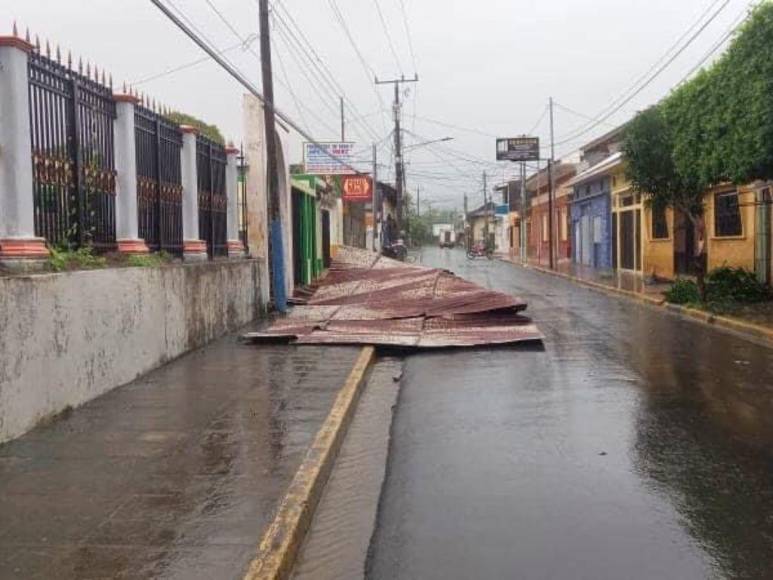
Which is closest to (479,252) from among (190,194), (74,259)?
(190,194)

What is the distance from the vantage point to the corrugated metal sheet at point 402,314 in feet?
43.0

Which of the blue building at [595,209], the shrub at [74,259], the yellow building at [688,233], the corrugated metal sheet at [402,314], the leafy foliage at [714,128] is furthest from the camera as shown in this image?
the blue building at [595,209]

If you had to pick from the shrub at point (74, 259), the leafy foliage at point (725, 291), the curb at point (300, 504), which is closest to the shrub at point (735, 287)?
the leafy foliage at point (725, 291)

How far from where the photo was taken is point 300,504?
16.6 ft

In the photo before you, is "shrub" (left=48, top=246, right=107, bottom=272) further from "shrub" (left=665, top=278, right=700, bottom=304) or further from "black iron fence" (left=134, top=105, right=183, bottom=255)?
"shrub" (left=665, top=278, right=700, bottom=304)

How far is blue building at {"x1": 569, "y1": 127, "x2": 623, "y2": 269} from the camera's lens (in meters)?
37.2

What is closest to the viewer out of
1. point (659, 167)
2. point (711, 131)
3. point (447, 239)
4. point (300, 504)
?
point (300, 504)

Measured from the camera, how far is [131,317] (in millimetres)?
9070

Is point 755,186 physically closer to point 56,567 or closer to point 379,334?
point 379,334

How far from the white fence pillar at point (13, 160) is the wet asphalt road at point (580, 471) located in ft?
11.3

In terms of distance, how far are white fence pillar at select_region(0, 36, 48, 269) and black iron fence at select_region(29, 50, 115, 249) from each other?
400 mm

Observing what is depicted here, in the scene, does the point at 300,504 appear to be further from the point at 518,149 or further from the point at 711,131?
the point at 518,149

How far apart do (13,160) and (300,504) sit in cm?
401

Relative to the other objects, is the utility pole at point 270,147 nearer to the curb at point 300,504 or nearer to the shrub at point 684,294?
the curb at point 300,504
